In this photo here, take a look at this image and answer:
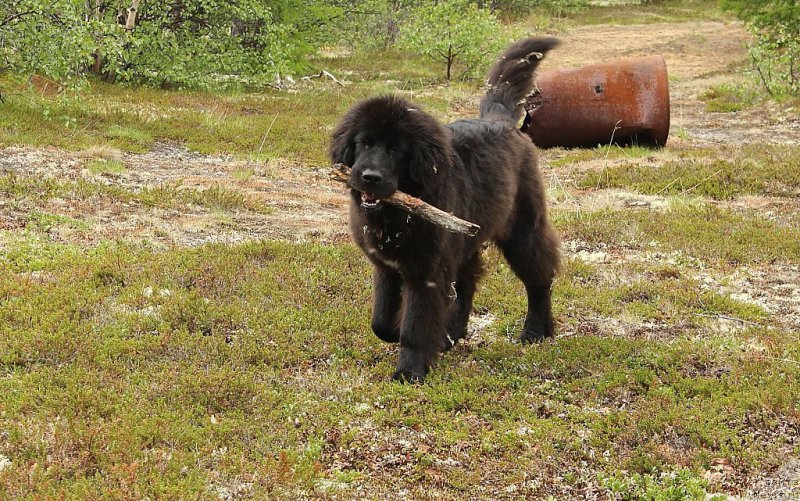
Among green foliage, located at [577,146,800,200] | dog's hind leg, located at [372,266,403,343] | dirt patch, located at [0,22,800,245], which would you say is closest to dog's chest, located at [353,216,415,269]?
dog's hind leg, located at [372,266,403,343]

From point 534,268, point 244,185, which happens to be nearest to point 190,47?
point 244,185

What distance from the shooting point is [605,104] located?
517 inches

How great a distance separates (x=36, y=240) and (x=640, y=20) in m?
34.4

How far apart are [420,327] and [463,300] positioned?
1019 mm

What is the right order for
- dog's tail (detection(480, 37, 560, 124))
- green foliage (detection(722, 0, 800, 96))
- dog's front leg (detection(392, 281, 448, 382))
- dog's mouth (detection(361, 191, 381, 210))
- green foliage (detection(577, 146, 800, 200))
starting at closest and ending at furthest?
1. dog's mouth (detection(361, 191, 381, 210))
2. dog's front leg (detection(392, 281, 448, 382))
3. dog's tail (detection(480, 37, 560, 124))
4. green foliage (detection(577, 146, 800, 200))
5. green foliage (detection(722, 0, 800, 96))

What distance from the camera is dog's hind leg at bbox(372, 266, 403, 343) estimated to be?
5.36 meters

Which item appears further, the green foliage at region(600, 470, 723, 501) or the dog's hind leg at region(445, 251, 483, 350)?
the dog's hind leg at region(445, 251, 483, 350)

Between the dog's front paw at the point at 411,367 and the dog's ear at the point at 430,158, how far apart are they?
1108mm

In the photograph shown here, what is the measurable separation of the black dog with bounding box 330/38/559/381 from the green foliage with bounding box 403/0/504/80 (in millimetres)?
14938

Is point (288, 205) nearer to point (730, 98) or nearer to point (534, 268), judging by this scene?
point (534, 268)

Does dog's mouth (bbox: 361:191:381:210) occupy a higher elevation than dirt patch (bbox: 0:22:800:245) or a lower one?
higher

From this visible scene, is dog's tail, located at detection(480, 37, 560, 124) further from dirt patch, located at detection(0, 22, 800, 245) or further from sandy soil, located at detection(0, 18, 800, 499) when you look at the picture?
dirt patch, located at detection(0, 22, 800, 245)

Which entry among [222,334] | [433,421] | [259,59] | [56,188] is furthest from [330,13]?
[433,421]

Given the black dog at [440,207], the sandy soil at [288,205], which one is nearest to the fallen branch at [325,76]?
the sandy soil at [288,205]
